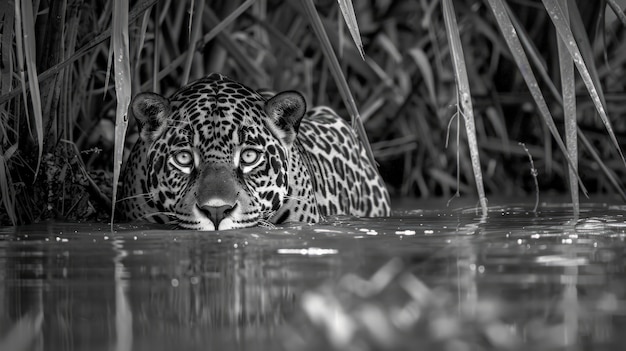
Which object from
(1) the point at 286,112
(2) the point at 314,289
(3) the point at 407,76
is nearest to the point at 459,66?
(2) the point at 314,289

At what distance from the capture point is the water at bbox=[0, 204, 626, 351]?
2.60 m

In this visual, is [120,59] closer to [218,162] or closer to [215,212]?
[215,212]

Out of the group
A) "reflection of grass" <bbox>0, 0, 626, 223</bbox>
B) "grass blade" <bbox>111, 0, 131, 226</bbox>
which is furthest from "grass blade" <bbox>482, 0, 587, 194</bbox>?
"reflection of grass" <bbox>0, 0, 626, 223</bbox>

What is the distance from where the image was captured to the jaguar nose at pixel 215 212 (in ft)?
17.2

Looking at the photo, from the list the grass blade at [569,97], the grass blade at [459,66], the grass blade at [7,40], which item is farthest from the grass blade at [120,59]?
the grass blade at [569,97]

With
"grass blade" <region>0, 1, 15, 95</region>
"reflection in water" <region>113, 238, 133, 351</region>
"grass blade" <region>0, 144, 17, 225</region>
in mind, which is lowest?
"reflection in water" <region>113, 238, 133, 351</region>

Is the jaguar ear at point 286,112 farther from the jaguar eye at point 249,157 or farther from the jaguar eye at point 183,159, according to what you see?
the jaguar eye at point 183,159

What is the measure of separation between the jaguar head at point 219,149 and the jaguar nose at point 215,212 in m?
0.01

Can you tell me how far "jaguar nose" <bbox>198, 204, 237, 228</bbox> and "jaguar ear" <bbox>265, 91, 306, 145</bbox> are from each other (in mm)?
893

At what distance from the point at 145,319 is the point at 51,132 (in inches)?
130

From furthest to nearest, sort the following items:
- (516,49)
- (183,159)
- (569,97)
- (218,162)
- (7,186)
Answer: (183,159) → (218,162) → (7,186) → (569,97) → (516,49)

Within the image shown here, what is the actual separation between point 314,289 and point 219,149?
2413mm

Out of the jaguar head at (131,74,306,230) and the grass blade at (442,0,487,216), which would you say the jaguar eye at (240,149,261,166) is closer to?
the jaguar head at (131,74,306,230)

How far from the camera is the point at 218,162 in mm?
5590
